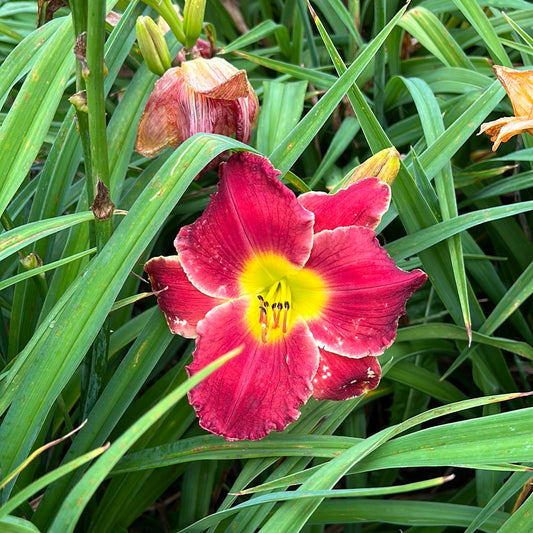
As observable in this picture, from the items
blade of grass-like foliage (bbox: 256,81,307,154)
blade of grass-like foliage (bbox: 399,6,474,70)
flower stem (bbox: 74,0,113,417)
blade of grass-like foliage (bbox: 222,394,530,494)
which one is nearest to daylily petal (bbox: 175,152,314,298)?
flower stem (bbox: 74,0,113,417)

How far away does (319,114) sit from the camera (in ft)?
2.67

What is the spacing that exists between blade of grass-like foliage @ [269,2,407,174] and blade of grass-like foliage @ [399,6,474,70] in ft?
1.29

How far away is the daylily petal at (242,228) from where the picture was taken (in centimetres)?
72

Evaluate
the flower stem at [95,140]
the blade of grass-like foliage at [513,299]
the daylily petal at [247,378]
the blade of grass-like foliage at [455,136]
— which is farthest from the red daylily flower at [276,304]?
the blade of grass-like foliage at [513,299]

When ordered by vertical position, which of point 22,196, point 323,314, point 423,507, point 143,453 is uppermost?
point 22,196

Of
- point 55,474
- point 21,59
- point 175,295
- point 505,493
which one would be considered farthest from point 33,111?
point 505,493

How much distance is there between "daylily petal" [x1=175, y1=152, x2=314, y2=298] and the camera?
72 centimetres

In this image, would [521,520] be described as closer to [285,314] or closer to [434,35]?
[285,314]

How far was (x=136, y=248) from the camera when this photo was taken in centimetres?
68

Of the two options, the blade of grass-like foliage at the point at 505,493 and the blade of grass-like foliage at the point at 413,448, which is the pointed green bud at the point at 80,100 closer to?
the blade of grass-like foliage at the point at 413,448

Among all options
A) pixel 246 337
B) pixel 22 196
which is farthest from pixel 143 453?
pixel 22 196

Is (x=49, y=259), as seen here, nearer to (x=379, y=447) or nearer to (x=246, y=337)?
(x=246, y=337)

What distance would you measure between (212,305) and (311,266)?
0.13 m

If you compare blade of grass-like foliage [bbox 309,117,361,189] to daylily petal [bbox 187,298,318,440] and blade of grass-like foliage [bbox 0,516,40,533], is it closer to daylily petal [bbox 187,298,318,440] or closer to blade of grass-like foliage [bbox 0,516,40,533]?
daylily petal [bbox 187,298,318,440]
